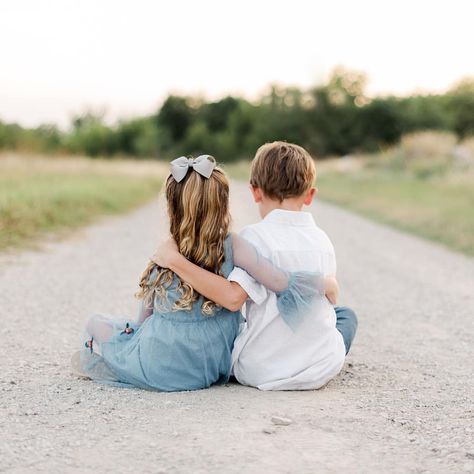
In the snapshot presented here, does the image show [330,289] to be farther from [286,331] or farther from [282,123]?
[282,123]

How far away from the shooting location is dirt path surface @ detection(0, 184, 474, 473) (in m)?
2.73

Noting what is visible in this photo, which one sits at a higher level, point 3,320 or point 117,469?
point 117,469

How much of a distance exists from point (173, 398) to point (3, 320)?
7.70 feet

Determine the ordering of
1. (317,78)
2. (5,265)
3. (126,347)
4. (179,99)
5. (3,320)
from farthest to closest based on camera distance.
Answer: (179,99)
(317,78)
(5,265)
(3,320)
(126,347)

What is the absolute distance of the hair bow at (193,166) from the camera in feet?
11.5

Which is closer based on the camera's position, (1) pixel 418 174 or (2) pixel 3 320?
(2) pixel 3 320

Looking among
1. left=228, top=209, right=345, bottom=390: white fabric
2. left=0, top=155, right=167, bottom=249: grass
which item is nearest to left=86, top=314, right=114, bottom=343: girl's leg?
left=228, top=209, right=345, bottom=390: white fabric

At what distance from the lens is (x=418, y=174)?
2602 cm

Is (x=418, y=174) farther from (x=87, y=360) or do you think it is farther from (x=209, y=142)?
(x=209, y=142)

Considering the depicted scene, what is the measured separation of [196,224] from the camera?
11.8 ft

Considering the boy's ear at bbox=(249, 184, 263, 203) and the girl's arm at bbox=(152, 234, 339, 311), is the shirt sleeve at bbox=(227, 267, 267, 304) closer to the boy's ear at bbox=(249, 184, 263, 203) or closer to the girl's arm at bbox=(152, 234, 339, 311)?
the girl's arm at bbox=(152, 234, 339, 311)

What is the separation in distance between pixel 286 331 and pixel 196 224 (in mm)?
649

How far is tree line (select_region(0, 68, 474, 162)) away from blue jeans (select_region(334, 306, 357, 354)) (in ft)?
133

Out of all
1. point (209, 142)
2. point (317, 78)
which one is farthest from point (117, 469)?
point (209, 142)
